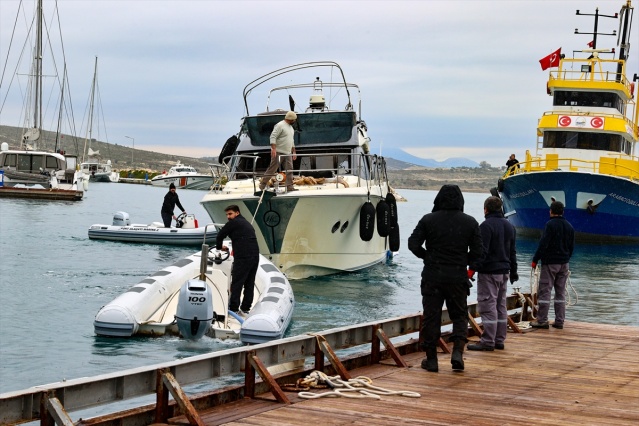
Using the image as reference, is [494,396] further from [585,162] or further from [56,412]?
[585,162]

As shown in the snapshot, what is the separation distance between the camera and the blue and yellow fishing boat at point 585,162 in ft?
127

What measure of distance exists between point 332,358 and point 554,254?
17.2 feet

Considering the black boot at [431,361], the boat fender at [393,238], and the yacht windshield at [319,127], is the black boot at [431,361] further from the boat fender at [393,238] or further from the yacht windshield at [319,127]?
the yacht windshield at [319,127]

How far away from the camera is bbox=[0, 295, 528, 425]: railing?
6434mm

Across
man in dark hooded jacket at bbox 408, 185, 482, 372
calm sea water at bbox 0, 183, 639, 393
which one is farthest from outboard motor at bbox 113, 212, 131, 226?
man in dark hooded jacket at bbox 408, 185, 482, 372

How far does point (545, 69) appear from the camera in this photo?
43688 millimetres

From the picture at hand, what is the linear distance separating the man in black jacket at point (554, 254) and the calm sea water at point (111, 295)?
4.57 m

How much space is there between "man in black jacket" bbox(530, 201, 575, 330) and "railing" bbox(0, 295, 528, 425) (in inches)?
145

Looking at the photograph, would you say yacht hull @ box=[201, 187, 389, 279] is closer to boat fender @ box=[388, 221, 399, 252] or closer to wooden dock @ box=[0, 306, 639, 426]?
boat fender @ box=[388, 221, 399, 252]

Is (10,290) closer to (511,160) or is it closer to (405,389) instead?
(405,389)

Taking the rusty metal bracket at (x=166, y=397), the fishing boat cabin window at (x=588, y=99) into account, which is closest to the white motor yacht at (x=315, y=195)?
the rusty metal bracket at (x=166, y=397)

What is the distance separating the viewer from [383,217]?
23375 mm

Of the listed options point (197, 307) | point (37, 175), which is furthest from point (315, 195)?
point (37, 175)

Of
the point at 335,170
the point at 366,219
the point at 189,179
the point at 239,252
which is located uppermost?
the point at 189,179
